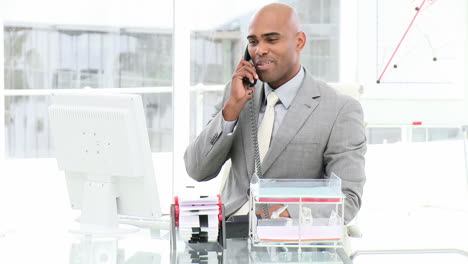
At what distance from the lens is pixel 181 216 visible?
1.90m

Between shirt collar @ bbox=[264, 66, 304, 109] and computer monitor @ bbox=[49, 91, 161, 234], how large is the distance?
1.53 ft

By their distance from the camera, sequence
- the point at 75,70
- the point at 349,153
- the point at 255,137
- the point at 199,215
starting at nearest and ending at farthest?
the point at 199,215 < the point at 349,153 < the point at 255,137 < the point at 75,70

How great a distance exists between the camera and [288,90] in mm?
2422

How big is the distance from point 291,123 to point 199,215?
54 centimetres

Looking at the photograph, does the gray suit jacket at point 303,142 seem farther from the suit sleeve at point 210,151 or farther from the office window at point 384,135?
the office window at point 384,135

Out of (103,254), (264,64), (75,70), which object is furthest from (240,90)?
(75,70)

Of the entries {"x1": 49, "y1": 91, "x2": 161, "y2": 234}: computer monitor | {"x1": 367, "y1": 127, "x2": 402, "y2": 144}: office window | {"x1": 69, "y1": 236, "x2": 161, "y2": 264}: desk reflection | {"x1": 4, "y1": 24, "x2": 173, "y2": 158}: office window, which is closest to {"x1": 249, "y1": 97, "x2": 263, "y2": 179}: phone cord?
{"x1": 49, "y1": 91, "x2": 161, "y2": 234}: computer monitor

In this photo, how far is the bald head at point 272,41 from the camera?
2.35 metres

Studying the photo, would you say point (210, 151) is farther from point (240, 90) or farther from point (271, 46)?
point (271, 46)

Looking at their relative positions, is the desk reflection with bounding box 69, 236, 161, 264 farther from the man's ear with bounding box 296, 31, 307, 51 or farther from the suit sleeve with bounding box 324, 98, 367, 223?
the man's ear with bounding box 296, 31, 307, 51

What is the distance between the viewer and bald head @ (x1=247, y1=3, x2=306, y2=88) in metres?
2.35

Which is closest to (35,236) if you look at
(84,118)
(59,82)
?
(84,118)

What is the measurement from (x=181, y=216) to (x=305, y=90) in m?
0.70

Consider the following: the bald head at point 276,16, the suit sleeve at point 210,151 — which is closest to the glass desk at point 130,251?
the suit sleeve at point 210,151
